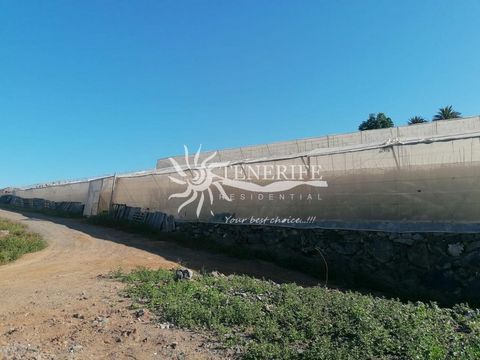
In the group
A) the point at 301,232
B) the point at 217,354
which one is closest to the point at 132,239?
the point at 301,232

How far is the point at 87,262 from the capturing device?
37.0 feet

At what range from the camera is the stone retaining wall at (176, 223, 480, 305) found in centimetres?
920

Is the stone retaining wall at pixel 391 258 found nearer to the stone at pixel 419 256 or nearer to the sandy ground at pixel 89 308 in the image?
the stone at pixel 419 256

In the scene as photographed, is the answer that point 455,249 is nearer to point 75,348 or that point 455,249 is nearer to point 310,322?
point 310,322

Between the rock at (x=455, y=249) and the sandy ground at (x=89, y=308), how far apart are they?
3.26 metres

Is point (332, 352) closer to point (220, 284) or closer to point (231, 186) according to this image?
point (220, 284)

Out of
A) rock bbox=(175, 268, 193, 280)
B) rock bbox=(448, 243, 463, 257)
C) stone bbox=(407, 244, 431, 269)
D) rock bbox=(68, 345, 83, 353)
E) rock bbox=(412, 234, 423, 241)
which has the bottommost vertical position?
rock bbox=(68, 345, 83, 353)

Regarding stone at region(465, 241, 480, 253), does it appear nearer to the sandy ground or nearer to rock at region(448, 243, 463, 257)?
rock at region(448, 243, 463, 257)

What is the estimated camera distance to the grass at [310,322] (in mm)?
4441

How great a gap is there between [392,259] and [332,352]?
652cm

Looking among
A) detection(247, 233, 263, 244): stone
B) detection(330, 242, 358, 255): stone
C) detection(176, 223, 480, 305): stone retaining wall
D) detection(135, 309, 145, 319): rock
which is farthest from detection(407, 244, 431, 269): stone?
detection(135, 309, 145, 319): rock

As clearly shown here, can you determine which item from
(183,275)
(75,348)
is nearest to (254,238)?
(183,275)

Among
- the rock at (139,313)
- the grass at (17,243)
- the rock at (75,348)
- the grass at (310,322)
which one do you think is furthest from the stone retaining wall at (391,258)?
the rock at (75,348)

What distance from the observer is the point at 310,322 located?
524 centimetres
